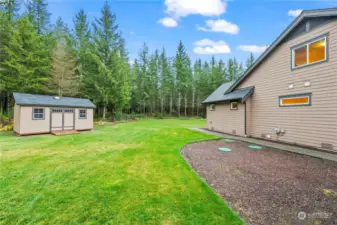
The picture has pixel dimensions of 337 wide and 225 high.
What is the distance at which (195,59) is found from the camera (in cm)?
3341

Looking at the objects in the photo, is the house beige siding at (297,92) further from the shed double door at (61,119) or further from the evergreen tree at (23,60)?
the evergreen tree at (23,60)

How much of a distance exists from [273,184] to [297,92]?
17.1 feet

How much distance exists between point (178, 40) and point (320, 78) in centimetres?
2567

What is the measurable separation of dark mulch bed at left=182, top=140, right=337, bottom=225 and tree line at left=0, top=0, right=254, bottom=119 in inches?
616

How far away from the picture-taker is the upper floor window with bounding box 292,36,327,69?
18.6 feet

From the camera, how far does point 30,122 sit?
903cm

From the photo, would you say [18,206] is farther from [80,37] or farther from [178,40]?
[178,40]

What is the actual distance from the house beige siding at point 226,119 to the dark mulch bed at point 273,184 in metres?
3.85

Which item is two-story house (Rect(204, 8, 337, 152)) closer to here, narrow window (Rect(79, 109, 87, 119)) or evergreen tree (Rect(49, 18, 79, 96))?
narrow window (Rect(79, 109, 87, 119))

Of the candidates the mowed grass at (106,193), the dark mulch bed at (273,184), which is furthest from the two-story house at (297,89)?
the mowed grass at (106,193)

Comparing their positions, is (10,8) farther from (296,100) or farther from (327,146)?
(327,146)

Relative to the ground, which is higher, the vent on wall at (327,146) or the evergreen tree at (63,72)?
the evergreen tree at (63,72)

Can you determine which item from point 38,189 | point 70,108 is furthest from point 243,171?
point 70,108

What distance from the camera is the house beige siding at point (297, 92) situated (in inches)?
212
